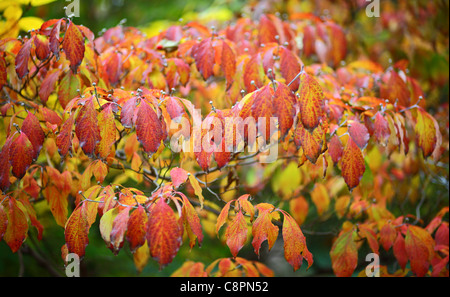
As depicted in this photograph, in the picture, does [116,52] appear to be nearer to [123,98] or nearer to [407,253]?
[123,98]

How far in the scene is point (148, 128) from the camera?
1.14 m

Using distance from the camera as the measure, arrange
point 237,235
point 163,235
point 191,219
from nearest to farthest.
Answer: point 163,235 < point 191,219 < point 237,235

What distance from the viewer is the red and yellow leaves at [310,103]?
1136 millimetres

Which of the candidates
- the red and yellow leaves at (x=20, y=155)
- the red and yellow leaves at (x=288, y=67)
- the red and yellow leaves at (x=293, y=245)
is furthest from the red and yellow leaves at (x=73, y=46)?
the red and yellow leaves at (x=293, y=245)

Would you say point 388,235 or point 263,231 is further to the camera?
point 388,235

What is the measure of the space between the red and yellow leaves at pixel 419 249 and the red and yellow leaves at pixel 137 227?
117 cm

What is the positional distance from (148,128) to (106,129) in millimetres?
148

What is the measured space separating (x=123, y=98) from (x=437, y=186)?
2163 mm

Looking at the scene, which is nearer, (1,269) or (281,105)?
(281,105)

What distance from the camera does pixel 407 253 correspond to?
1581 millimetres

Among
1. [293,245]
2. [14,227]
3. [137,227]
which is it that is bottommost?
[293,245]

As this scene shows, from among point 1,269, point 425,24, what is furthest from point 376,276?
point 1,269

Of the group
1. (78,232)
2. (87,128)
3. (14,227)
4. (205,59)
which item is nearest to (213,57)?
(205,59)

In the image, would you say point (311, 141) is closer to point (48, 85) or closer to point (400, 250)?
point (400, 250)
